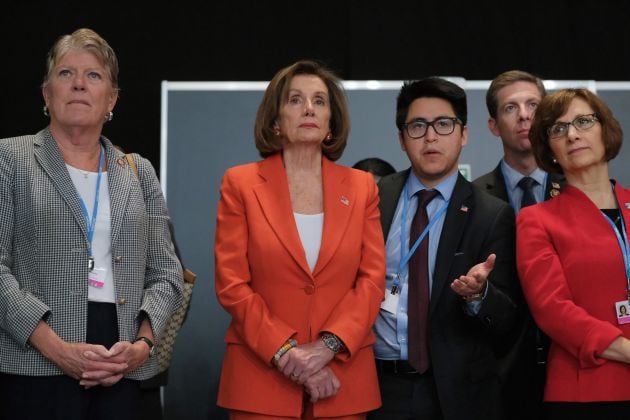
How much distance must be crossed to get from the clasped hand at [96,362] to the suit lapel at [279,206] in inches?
25.6

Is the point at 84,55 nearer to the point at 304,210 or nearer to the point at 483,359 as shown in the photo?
the point at 304,210

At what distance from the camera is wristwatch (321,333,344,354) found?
9.24 ft

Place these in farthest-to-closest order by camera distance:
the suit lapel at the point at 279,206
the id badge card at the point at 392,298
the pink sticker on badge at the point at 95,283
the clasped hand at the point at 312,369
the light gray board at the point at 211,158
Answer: the light gray board at the point at 211,158, the id badge card at the point at 392,298, the suit lapel at the point at 279,206, the clasped hand at the point at 312,369, the pink sticker on badge at the point at 95,283

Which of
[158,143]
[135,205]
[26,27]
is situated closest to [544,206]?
[135,205]

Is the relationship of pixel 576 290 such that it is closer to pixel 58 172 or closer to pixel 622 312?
Result: pixel 622 312

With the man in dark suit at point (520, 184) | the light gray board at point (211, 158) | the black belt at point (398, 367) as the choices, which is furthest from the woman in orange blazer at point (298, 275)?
the light gray board at point (211, 158)

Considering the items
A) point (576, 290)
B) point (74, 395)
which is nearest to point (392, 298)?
point (576, 290)

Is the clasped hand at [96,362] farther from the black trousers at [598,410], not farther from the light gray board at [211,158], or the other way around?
the light gray board at [211,158]

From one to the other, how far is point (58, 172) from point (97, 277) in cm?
37

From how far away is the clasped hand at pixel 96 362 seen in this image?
251 centimetres

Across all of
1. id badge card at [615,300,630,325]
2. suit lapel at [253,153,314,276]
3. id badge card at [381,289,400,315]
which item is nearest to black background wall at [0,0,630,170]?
suit lapel at [253,153,314,276]

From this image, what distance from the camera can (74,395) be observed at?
8.32 ft

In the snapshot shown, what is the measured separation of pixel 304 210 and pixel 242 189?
24cm

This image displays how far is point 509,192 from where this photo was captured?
3.75m
